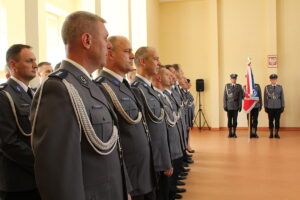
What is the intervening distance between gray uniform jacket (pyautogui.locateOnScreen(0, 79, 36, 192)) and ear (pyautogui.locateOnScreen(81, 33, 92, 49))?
0.83 metres

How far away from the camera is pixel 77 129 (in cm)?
120

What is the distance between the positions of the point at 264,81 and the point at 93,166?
9597 millimetres

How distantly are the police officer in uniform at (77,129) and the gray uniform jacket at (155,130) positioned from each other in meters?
1.07

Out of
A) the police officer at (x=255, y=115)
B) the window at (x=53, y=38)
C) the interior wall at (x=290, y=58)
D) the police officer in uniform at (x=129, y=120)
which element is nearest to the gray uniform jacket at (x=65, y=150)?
the police officer in uniform at (x=129, y=120)

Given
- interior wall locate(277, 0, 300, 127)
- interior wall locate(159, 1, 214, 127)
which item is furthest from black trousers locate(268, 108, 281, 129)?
interior wall locate(159, 1, 214, 127)

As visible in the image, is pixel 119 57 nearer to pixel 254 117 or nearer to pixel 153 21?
pixel 254 117

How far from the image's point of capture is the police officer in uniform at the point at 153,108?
259cm

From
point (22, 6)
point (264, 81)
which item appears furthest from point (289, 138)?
point (22, 6)

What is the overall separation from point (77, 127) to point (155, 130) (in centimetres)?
147

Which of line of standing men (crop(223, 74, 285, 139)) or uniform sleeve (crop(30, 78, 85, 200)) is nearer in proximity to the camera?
uniform sleeve (crop(30, 78, 85, 200))

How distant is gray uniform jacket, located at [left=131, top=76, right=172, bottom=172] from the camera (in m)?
2.59

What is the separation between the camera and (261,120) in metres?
10.1

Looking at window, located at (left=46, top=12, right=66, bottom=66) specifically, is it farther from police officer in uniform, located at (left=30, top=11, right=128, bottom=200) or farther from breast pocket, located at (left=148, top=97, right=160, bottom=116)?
police officer in uniform, located at (left=30, top=11, right=128, bottom=200)

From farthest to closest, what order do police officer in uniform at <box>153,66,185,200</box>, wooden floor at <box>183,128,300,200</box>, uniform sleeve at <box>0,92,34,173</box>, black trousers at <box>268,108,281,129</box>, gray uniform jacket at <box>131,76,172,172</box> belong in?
1. black trousers at <box>268,108,281,129</box>
2. wooden floor at <box>183,128,300,200</box>
3. police officer in uniform at <box>153,66,185,200</box>
4. gray uniform jacket at <box>131,76,172,172</box>
5. uniform sleeve at <box>0,92,34,173</box>
